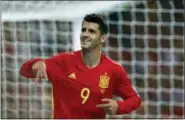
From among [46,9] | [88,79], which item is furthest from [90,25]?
[46,9]

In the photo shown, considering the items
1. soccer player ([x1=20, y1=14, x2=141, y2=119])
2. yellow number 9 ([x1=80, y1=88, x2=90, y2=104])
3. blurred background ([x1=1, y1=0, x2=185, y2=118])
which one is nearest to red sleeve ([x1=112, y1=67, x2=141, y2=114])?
soccer player ([x1=20, y1=14, x2=141, y2=119])

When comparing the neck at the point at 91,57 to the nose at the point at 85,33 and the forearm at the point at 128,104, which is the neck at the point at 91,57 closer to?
the nose at the point at 85,33

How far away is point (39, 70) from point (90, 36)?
245 millimetres

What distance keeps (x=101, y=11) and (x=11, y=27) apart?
65 centimetres

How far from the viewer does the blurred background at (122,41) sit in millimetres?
3723

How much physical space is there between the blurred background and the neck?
4.72 ft

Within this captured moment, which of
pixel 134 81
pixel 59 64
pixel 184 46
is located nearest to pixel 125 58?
pixel 134 81

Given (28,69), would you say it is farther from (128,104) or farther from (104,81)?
(128,104)

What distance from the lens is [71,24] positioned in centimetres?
389

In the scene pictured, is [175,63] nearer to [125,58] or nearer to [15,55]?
[125,58]

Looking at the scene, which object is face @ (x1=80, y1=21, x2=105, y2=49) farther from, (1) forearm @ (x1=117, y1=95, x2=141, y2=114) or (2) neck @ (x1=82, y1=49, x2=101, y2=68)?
(1) forearm @ (x1=117, y1=95, x2=141, y2=114)

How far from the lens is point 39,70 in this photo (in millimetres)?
2018

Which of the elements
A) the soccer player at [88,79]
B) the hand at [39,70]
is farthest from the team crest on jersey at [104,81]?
the hand at [39,70]

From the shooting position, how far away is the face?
6.92 ft
